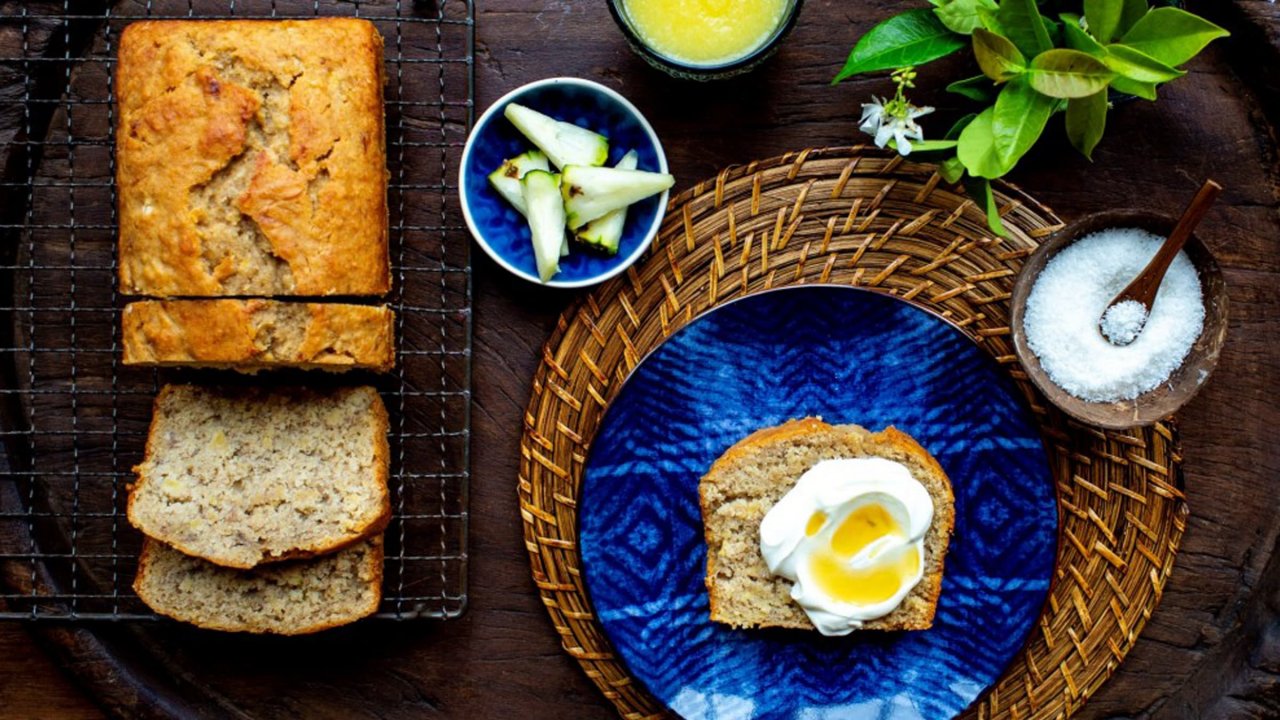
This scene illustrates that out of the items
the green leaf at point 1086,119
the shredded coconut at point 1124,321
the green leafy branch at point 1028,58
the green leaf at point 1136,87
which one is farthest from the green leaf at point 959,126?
the shredded coconut at point 1124,321

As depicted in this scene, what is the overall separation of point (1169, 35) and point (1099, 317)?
0.70m

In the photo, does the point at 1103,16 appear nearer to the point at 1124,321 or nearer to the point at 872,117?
the point at 872,117

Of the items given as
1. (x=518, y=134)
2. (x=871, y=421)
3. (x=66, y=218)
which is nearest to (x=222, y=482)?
(x=66, y=218)

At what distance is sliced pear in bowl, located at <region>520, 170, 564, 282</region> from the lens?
8.19ft

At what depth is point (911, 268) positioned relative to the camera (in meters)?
2.69

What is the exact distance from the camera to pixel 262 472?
100 inches

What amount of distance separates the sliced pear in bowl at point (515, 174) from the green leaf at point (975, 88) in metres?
1.07

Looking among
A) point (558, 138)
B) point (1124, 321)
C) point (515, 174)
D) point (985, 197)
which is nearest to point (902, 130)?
point (985, 197)

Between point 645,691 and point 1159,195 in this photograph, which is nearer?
point 645,691

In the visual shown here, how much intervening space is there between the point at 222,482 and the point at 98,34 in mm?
1267

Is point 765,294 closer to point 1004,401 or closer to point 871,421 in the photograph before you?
point 871,421

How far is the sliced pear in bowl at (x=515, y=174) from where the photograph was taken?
256cm

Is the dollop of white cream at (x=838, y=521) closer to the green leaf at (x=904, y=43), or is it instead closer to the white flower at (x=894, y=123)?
the white flower at (x=894, y=123)

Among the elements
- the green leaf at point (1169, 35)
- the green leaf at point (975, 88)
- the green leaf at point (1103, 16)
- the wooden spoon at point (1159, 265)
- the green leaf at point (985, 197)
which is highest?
the green leaf at point (1103, 16)
